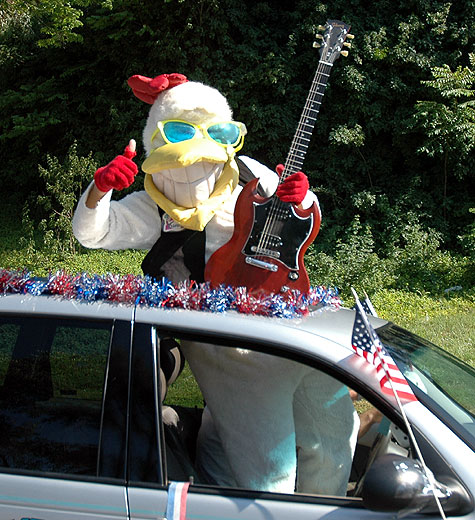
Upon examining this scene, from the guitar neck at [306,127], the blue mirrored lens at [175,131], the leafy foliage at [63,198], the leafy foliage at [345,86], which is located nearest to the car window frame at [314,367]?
the blue mirrored lens at [175,131]

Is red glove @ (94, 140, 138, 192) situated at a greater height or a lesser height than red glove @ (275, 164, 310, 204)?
lesser

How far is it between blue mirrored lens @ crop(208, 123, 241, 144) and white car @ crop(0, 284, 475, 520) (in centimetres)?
120

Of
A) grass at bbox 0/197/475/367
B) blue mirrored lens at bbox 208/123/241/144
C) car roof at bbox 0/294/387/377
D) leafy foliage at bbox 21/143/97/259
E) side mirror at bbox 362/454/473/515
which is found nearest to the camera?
side mirror at bbox 362/454/473/515

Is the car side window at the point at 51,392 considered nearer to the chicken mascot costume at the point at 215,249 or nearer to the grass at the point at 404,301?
the chicken mascot costume at the point at 215,249

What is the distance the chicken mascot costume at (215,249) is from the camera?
1955 mm

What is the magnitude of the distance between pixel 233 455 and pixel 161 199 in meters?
1.25

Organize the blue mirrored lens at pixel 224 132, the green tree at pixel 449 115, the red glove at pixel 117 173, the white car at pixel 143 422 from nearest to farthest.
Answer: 1. the white car at pixel 143 422
2. the red glove at pixel 117 173
3. the blue mirrored lens at pixel 224 132
4. the green tree at pixel 449 115

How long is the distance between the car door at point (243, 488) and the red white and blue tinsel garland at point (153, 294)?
0.13 metres

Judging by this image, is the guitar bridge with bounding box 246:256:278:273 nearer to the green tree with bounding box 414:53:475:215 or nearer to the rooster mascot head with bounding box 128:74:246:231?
the rooster mascot head with bounding box 128:74:246:231

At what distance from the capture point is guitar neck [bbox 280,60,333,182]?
3051 millimetres

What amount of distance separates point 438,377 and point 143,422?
1005 millimetres

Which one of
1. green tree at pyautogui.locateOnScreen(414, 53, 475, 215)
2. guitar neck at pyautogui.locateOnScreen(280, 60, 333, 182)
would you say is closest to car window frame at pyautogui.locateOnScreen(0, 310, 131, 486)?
guitar neck at pyautogui.locateOnScreen(280, 60, 333, 182)

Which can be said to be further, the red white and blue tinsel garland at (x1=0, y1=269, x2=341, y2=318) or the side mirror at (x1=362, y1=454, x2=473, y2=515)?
the red white and blue tinsel garland at (x1=0, y1=269, x2=341, y2=318)

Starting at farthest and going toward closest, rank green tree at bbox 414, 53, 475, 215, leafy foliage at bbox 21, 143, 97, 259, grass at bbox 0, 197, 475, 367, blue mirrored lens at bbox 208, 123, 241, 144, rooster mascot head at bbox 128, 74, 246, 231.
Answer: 1. leafy foliage at bbox 21, 143, 97, 259
2. green tree at bbox 414, 53, 475, 215
3. grass at bbox 0, 197, 475, 367
4. blue mirrored lens at bbox 208, 123, 241, 144
5. rooster mascot head at bbox 128, 74, 246, 231
